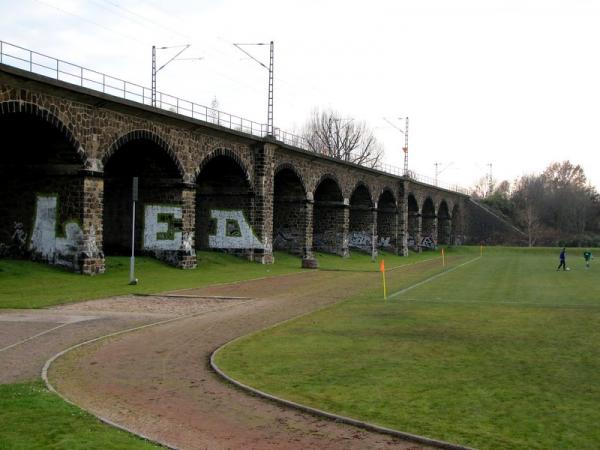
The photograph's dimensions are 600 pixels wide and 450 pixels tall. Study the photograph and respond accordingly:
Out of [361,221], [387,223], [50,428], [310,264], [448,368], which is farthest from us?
[387,223]

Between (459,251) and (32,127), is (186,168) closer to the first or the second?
(32,127)

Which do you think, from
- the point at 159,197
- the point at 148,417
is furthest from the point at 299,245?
the point at 148,417

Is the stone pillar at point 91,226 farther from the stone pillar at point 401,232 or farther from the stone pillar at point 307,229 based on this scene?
the stone pillar at point 401,232

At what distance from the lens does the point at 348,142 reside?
8338cm

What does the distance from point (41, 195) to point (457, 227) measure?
71.5m

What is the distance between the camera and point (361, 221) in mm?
55875

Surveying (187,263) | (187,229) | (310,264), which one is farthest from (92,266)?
(310,264)

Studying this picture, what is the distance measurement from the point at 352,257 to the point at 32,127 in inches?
1202

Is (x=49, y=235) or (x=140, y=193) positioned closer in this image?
(x=49, y=235)

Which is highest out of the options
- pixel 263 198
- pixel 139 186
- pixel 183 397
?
pixel 139 186

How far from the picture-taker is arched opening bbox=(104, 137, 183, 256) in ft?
99.3

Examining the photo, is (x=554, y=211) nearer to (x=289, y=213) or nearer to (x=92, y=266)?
(x=289, y=213)

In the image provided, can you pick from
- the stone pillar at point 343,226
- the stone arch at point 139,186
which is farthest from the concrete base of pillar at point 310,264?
the stone pillar at point 343,226

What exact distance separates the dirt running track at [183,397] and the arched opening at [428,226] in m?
64.0
